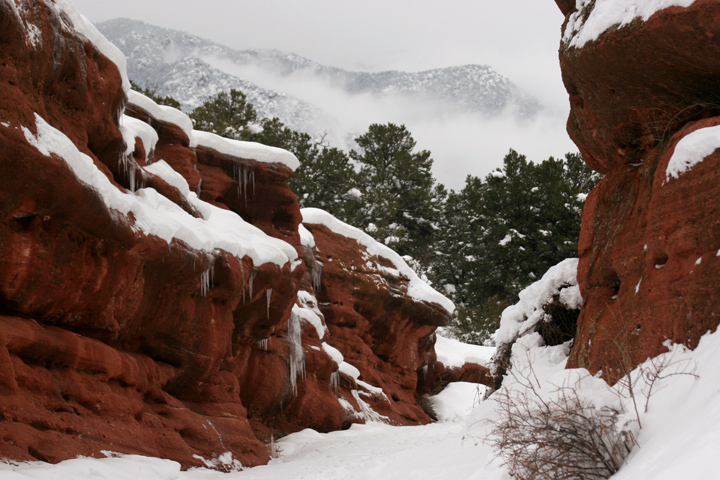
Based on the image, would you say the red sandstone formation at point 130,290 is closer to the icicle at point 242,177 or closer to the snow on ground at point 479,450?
the icicle at point 242,177

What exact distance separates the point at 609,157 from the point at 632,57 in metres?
2.06

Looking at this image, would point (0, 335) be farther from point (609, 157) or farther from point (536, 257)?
point (536, 257)

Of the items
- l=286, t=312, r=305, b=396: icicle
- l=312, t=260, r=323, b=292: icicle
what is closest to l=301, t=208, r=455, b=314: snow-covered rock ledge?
l=312, t=260, r=323, b=292: icicle

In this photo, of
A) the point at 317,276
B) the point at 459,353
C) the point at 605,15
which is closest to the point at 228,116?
the point at 317,276

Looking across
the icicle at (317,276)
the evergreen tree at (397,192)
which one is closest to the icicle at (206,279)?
the icicle at (317,276)

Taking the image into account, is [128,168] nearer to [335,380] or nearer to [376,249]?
[335,380]

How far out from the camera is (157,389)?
430 inches

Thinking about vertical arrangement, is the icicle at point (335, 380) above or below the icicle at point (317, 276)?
below

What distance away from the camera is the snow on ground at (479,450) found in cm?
412

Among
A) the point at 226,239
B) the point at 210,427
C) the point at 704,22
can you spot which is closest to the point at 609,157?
the point at 704,22

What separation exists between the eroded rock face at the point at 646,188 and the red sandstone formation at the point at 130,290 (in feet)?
21.2

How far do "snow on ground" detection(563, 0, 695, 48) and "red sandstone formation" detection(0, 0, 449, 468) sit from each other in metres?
6.86

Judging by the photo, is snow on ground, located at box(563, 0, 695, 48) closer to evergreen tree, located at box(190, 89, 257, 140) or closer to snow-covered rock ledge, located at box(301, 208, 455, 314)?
snow-covered rock ledge, located at box(301, 208, 455, 314)

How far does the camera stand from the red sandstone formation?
26.3 feet
